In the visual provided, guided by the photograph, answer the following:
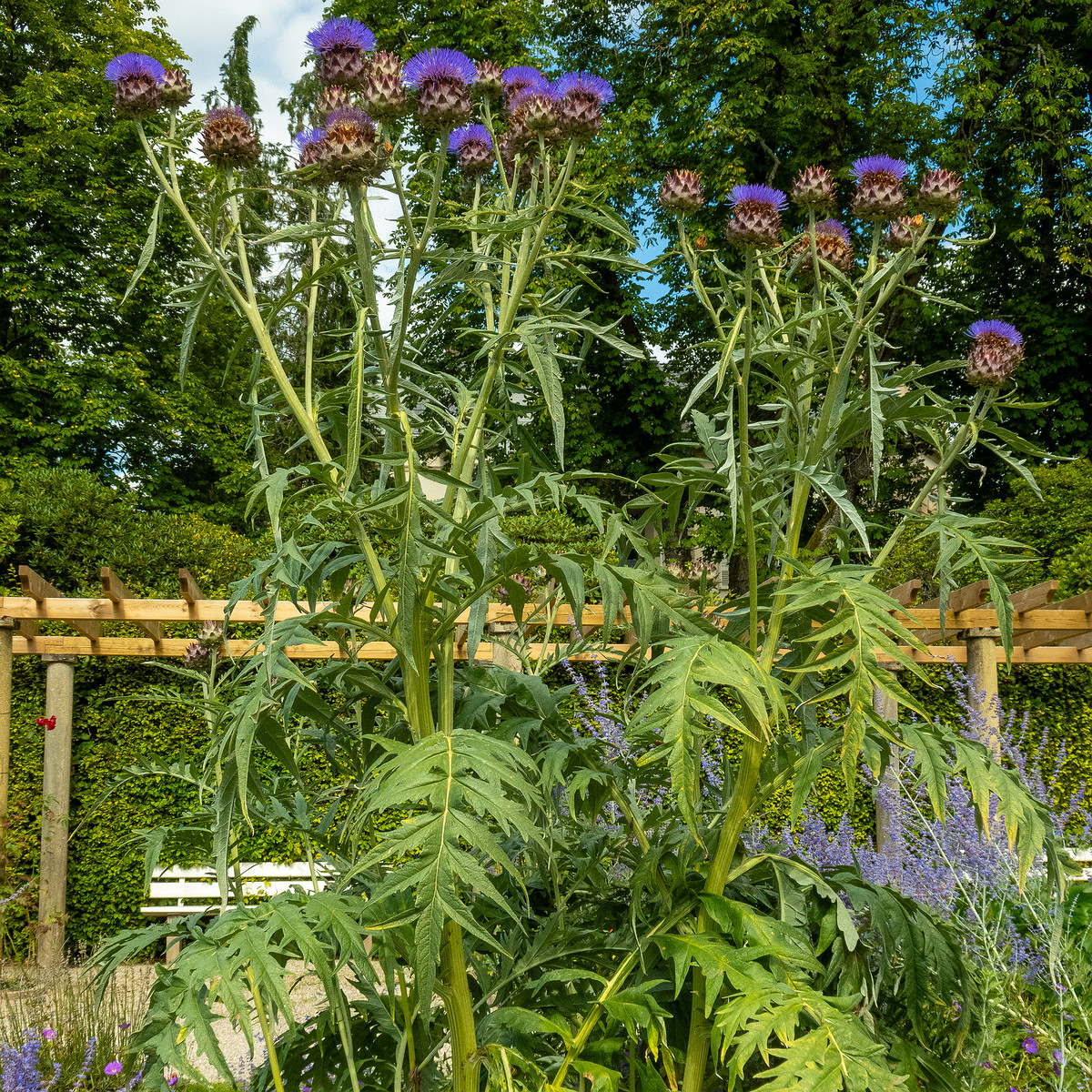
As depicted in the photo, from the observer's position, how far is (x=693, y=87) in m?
12.8

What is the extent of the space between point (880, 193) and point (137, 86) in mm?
1600

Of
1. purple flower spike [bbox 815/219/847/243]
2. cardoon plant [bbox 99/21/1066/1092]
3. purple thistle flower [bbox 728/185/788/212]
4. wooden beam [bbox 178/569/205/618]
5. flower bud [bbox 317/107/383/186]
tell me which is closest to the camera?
cardoon plant [bbox 99/21/1066/1092]

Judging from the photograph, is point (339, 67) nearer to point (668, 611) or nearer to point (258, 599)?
point (258, 599)

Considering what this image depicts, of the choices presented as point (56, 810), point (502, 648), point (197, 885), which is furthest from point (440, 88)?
point (56, 810)

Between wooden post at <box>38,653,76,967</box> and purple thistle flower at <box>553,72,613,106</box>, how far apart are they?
6.23m

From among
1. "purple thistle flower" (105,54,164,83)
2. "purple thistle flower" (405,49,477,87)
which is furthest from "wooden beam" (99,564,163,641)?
"purple thistle flower" (405,49,477,87)

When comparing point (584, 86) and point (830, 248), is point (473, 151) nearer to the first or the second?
point (584, 86)

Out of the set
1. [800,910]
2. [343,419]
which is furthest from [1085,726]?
[343,419]

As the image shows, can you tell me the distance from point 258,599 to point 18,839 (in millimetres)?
6570

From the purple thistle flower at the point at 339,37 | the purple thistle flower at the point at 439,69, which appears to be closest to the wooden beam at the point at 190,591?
the purple thistle flower at the point at 339,37

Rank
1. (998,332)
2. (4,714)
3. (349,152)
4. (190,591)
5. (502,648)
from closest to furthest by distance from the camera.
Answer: (349,152), (998,332), (190,591), (502,648), (4,714)

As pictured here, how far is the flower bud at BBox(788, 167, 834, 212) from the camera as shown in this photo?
6.95 feet

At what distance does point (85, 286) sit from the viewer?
1446 cm

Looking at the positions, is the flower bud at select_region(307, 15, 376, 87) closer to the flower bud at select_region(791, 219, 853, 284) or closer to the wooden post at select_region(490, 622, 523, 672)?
the flower bud at select_region(791, 219, 853, 284)
